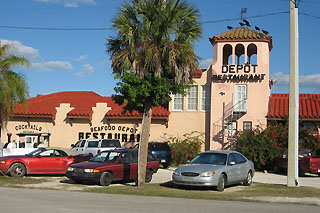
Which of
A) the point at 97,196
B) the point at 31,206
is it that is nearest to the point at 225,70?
the point at 97,196

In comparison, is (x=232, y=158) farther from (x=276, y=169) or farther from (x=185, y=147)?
(x=185, y=147)

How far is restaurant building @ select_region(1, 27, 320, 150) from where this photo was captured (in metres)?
29.6

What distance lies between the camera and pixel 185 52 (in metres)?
16.2

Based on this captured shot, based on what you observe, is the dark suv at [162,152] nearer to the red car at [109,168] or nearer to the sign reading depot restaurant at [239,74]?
the red car at [109,168]

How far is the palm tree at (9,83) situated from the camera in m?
19.6

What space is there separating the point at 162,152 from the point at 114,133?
777cm

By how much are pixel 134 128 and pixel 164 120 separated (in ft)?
7.94

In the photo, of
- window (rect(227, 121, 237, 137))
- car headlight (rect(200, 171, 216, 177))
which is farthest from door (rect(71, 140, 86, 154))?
car headlight (rect(200, 171, 216, 177))

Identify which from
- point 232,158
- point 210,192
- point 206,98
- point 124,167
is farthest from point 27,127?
point 210,192

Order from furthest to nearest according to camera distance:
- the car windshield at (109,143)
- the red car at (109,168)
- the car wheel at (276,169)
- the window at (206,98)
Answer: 1. the window at (206,98)
2. the car windshield at (109,143)
3. the car wheel at (276,169)
4. the red car at (109,168)

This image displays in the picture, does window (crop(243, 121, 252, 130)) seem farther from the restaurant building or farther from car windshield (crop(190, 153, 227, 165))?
car windshield (crop(190, 153, 227, 165))

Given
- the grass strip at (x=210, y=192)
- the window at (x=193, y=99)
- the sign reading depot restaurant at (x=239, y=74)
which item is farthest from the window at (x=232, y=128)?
the grass strip at (x=210, y=192)

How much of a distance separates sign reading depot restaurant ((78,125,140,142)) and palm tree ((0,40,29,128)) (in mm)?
12671

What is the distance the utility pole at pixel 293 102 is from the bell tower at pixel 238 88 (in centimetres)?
1243
